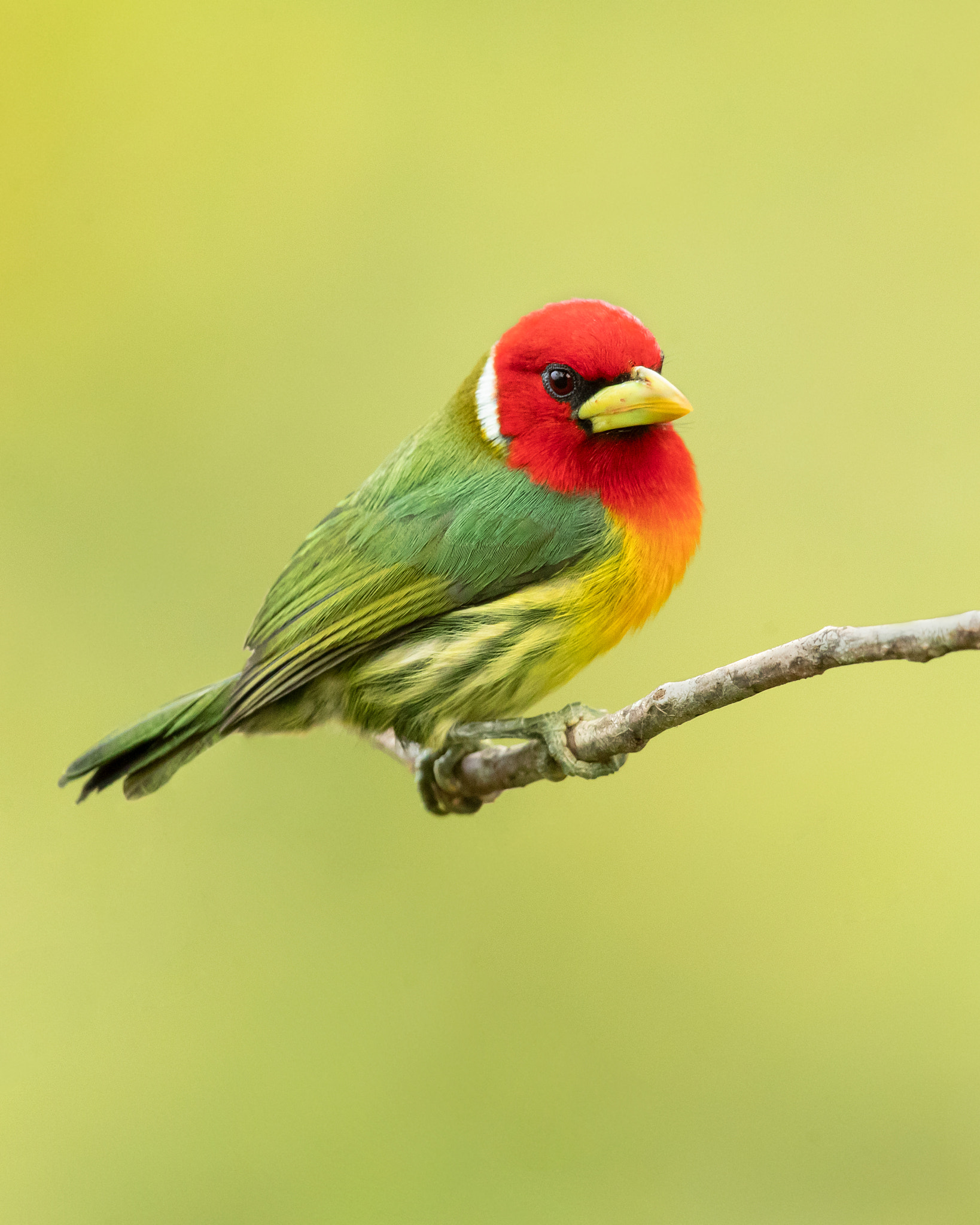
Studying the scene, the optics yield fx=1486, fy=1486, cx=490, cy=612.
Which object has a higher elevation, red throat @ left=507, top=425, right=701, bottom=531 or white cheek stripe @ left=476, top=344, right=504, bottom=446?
white cheek stripe @ left=476, top=344, right=504, bottom=446

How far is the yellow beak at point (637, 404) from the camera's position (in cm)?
331

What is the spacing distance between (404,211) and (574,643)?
3.15 metres

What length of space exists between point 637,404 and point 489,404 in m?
0.46

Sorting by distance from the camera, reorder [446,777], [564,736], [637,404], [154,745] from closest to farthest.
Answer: [564,736] → [637,404] → [154,745] → [446,777]

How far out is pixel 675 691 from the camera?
2.54 meters

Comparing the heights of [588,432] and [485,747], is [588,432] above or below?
above

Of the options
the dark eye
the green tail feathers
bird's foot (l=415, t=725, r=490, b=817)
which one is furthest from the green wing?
bird's foot (l=415, t=725, r=490, b=817)

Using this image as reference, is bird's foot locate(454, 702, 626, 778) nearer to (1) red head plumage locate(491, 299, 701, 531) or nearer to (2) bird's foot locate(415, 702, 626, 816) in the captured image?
(2) bird's foot locate(415, 702, 626, 816)

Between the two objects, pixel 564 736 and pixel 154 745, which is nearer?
pixel 564 736

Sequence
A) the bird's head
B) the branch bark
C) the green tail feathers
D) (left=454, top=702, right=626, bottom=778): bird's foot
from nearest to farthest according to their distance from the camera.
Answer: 1. the branch bark
2. (left=454, top=702, right=626, bottom=778): bird's foot
3. the bird's head
4. the green tail feathers

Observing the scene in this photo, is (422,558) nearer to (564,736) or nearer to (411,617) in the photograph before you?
(411,617)

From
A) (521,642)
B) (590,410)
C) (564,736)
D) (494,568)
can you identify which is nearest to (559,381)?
(590,410)

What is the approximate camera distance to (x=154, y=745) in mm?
3656

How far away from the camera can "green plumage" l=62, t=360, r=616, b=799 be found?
342 cm
